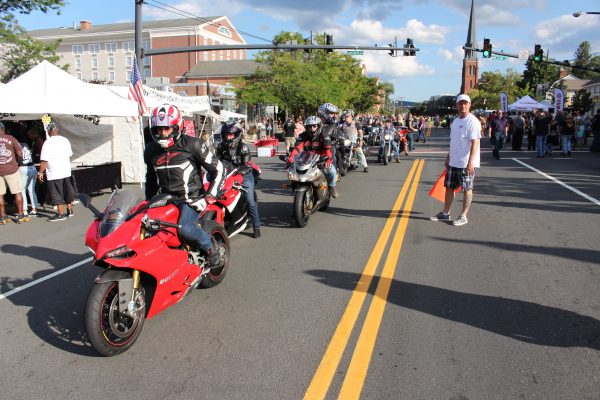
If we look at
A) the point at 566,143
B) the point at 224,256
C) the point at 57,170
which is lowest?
the point at 224,256

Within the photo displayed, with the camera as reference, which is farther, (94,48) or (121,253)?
(94,48)

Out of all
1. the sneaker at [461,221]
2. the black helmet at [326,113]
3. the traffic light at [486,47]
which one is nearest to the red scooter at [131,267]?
the sneaker at [461,221]

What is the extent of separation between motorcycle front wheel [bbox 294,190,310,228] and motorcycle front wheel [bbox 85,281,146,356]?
4.21 metres

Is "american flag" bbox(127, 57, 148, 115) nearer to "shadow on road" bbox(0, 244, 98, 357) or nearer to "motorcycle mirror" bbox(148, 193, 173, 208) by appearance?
"shadow on road" bbox(0, 244, 98, 357)

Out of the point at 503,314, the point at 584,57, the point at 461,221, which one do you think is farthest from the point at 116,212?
the point at 584,57

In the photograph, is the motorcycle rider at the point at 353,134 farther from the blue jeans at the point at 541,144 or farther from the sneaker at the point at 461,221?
the blue jeans at the point at 541,144

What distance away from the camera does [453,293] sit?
5148mm

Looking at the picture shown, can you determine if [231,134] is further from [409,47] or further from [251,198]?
[409,47]

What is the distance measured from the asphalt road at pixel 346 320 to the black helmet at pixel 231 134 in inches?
57.5

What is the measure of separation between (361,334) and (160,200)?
6.97 ft

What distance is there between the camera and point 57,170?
9984 millimetres

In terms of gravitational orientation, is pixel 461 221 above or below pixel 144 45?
below

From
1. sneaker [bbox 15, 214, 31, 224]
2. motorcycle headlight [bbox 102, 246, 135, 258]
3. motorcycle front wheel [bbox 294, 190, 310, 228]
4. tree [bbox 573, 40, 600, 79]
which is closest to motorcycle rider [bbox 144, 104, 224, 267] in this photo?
motorcycle headlight [bbox 102, 246, 135, 258]

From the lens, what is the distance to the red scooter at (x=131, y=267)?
382 cm
